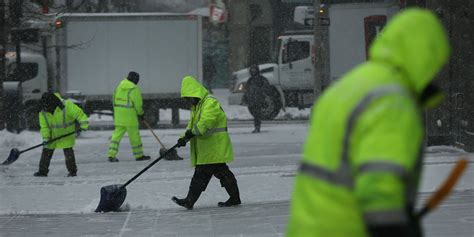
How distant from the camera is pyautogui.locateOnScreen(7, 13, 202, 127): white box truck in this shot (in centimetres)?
2827

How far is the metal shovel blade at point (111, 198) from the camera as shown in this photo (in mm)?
11661

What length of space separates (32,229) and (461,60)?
936 centimetres

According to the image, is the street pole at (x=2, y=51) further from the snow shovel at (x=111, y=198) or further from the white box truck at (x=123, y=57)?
the snow shovel at (x=111, y=198)

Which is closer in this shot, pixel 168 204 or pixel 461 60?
pixel 168 204

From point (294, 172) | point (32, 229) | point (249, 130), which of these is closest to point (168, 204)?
point (32, 229)

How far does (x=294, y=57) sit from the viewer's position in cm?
3050

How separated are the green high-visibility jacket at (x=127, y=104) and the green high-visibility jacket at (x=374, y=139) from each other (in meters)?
14.5

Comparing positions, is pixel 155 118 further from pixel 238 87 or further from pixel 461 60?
pixel 461 60

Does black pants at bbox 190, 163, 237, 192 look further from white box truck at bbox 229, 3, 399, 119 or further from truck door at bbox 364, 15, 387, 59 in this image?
truck door at bbox 364, 15, 387, 59

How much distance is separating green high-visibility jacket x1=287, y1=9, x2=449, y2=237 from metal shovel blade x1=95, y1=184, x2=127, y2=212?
318 inches

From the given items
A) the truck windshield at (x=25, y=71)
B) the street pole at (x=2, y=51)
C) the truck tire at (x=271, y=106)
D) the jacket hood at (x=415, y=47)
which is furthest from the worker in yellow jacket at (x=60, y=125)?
the truck tire at (x=271, y=106)

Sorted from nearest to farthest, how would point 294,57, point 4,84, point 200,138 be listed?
point 200,138
point 4,84
point 294,57

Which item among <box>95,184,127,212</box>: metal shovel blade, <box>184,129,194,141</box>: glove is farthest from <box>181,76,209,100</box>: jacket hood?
<box>95,184,127,212</box>: metal shovel blade

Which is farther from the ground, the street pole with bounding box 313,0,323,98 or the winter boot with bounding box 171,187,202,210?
the street pole with bounding box 313,0,323,98
